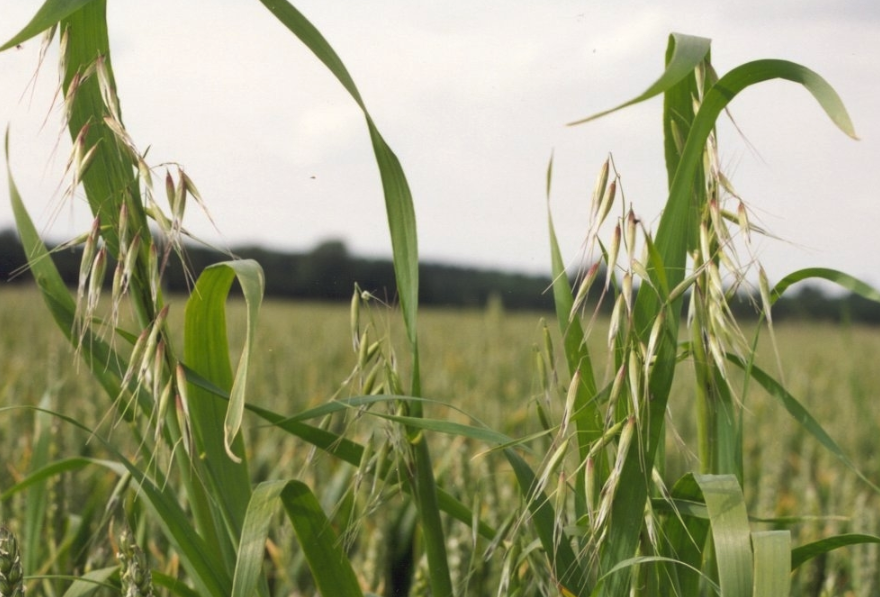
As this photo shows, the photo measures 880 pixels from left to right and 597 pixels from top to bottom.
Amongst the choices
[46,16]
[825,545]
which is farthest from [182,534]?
[825,545]

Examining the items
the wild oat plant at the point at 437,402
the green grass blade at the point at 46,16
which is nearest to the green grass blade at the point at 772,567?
the wild oat plant at the point at 437,402

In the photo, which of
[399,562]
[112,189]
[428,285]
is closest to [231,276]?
[112,189]

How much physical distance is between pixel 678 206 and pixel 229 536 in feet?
1.45

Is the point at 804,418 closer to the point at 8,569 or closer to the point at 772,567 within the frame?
the point at 772,567

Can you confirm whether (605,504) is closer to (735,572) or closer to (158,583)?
(735,572)

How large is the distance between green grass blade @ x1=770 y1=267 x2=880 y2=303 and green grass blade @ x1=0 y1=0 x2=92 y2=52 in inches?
21.6

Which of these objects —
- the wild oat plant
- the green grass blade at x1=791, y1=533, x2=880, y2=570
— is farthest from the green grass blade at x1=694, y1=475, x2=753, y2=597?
the green grass blade at x1=791, y1=533, x2=880, y2=570

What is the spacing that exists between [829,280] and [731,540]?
250 mm

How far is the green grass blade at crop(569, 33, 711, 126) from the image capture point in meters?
0.51

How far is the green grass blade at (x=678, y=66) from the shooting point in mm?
511

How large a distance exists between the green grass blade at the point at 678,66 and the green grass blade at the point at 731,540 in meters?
0.26

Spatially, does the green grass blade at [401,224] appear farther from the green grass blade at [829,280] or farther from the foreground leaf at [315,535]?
the green grass blade at [829,280]

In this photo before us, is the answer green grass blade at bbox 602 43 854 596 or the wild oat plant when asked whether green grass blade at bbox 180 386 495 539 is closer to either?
the wild oat plant

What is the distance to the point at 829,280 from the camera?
0.70 meters
